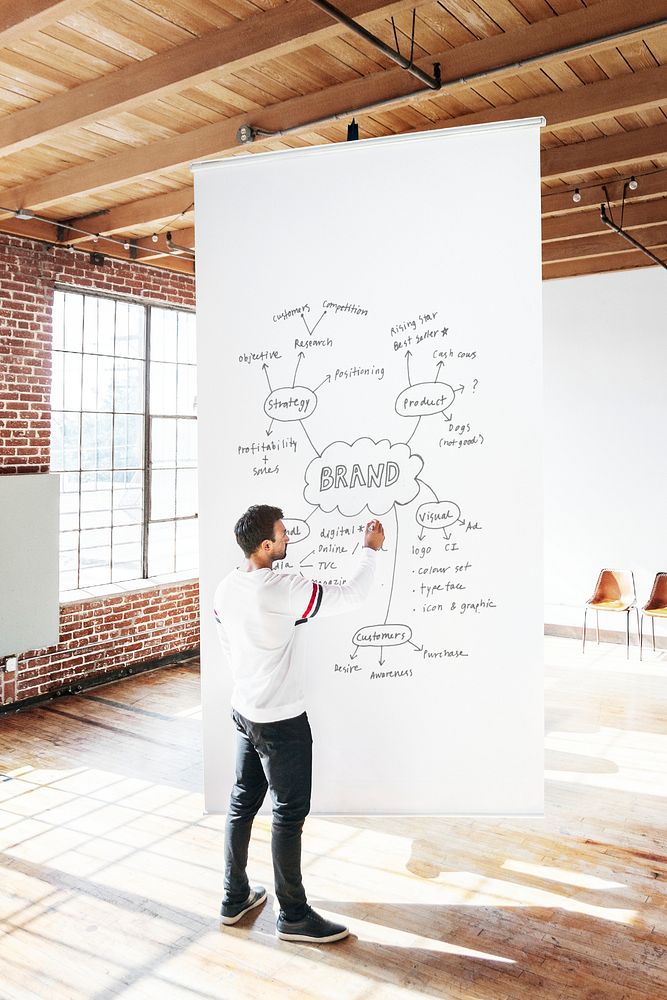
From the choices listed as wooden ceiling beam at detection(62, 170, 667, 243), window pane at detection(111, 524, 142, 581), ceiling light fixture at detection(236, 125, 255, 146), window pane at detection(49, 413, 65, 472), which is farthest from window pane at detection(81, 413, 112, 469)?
ceiling light fixture at detection(236, 125, 255, 146)

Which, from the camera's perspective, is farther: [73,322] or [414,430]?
[73,322]

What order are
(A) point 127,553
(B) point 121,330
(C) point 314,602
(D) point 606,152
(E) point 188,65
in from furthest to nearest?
(A) point 127,553 → (B) point 121,330 → (D) point 606,152 → (E) point 188,65 → (C) point 314,602

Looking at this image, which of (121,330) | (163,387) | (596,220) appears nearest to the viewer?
(596,220)

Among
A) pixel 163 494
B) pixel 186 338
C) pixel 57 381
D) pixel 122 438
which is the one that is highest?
pixel 186 338

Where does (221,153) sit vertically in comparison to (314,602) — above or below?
above

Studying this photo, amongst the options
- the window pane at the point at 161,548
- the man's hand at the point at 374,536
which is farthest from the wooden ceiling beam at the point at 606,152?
the window pane at the point at 161,548

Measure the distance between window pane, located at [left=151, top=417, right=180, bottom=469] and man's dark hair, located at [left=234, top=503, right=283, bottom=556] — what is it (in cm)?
516

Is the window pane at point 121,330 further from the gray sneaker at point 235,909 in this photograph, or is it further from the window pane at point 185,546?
the gray sneaker at point 235,909

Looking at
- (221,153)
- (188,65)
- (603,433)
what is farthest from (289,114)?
(603,433)

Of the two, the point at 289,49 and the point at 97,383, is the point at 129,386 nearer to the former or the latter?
the point at 97,383

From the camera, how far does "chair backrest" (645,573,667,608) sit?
25.9ft

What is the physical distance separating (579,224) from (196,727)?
5.21 m

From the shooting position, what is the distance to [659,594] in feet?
26.0

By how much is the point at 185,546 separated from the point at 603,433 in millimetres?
4592
